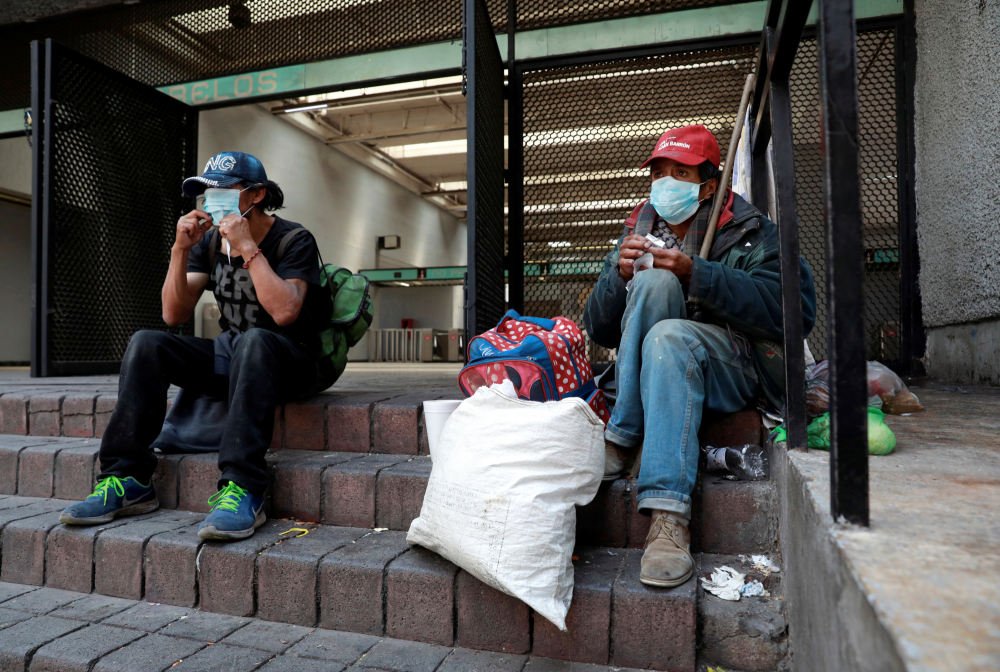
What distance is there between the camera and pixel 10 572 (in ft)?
6.44

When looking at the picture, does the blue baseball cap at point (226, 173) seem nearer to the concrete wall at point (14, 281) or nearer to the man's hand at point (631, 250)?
the man's hand at point (631, 250)

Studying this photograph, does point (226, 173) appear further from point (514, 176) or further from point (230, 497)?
point (514, 176)

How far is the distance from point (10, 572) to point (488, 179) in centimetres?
238

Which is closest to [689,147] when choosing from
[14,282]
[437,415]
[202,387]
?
[437,415]

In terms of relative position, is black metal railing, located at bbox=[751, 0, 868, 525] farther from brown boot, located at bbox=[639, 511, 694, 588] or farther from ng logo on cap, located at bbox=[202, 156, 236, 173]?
ng logo on cap, located at bbox=[202, 156, 236, 173]

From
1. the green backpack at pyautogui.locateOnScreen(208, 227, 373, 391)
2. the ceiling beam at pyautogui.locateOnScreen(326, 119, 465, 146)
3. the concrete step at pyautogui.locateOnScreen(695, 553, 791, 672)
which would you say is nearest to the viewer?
the concrete step at pyautogui.locateOnScreen(695, 553, 791, 672)

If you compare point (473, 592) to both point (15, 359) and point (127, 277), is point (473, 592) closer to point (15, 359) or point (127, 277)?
point (127, 277)

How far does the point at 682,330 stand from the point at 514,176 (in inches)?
86.2

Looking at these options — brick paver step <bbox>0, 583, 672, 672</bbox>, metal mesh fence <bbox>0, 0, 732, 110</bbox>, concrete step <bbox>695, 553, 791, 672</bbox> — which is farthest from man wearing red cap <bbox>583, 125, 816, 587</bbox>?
metal mesh fence <bbox>0, 0, 732, 110</bbox>

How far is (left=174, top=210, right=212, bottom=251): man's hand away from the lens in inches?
87.7

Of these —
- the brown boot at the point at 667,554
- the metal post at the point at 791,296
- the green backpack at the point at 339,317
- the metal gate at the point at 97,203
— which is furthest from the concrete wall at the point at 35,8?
the brown boot at the point at 667,554

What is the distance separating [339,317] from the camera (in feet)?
7.97

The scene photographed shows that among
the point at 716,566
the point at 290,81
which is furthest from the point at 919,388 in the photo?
the point at 290,81

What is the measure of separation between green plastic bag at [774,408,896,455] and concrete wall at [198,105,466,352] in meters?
8.96
